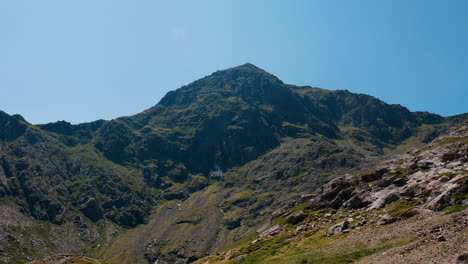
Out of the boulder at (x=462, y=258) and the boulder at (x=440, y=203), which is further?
the boulder at (x=440, y=203)

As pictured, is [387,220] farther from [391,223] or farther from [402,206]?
[402,206]

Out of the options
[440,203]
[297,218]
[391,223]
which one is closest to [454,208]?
[440,203]

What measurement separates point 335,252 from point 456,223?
14.1 m

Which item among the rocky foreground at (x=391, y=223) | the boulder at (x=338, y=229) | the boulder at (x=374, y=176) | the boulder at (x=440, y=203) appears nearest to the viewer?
the rocky foreground at (x=391, y=223)

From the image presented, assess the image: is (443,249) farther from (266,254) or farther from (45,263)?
(45,263)

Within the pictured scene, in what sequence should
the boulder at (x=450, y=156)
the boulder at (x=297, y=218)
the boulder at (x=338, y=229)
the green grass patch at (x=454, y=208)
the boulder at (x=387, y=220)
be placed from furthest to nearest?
the boulder at (x=297, y=218)
the boulder at (x=450, y=156)
the boulder at (x=338, y=229)
the boulder at (x=387, y=220)
the green grass patch at (x=454, y=208)

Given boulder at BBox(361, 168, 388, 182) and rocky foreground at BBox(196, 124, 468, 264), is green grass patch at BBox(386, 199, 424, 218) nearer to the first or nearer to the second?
rocky foreground at BBox(196, 124, 468, 264)

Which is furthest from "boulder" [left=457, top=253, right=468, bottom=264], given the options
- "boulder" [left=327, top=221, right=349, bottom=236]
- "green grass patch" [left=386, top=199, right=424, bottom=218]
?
"boulder" [left=327, top=221, right=349, bottom=236]

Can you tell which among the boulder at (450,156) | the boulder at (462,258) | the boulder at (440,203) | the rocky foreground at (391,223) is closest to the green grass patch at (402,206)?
the rocky foreground at (391,223)

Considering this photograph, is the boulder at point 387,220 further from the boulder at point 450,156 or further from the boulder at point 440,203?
the boulder at point 450,156

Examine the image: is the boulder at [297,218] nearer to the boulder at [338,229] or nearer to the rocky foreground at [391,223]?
the rocky foreground at [391,223]

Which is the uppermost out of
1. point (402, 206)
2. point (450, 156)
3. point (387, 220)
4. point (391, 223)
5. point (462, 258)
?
point (450, 156)

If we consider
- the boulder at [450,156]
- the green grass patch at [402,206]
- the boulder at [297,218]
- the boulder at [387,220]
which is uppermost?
the boulder at [450,156]

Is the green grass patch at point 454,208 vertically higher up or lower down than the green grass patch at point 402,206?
higher up
